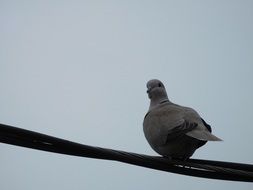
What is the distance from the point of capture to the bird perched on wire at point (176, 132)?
16.8ft

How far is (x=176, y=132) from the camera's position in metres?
5.20

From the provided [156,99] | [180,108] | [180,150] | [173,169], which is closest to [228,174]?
[173,169]

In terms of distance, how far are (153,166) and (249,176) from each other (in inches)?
32.5

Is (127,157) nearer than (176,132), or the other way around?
(127,157)

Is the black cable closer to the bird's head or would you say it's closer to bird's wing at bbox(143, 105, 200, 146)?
bird's wing at bbox(143, 105, 200, 146)

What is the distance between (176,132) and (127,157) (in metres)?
1.59

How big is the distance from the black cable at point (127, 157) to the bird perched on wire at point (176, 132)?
71 cm

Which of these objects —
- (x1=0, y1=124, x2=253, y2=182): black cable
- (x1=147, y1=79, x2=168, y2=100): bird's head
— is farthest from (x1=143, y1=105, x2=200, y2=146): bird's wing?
(x1=147, y1=79, x2=168, y2=100): bird's head

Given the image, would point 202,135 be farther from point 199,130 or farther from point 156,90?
point 156,90

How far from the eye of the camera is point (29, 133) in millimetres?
3299

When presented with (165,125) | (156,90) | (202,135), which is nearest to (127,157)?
(202,135)

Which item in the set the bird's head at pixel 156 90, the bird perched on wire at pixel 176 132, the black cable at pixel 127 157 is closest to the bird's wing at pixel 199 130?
the bird perched on wire at pixel 176 132

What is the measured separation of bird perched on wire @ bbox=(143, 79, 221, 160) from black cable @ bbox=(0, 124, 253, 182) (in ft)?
2.32

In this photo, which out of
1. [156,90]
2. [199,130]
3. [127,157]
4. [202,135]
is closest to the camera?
[127,157]
